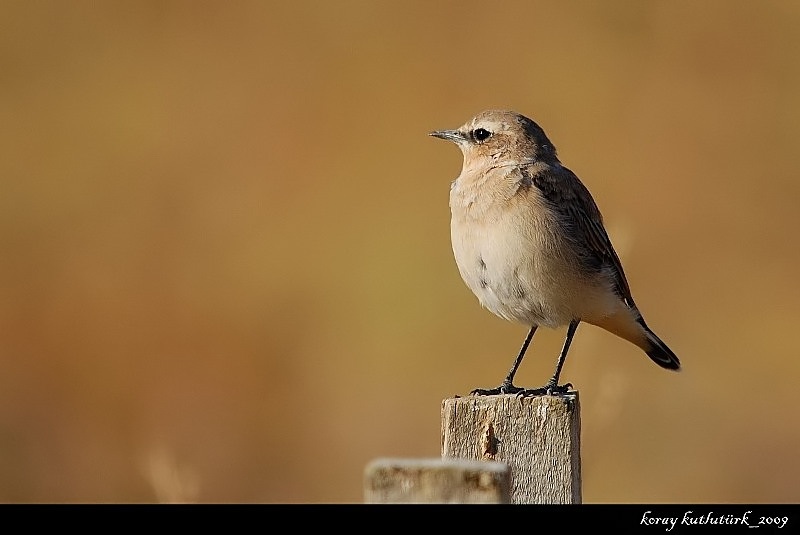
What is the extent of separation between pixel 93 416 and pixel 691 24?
8255mm

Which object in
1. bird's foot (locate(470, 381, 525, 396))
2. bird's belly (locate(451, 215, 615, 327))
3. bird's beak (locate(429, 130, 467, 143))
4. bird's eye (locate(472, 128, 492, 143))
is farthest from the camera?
bird's beak (locate(429, 130, 467, 143))

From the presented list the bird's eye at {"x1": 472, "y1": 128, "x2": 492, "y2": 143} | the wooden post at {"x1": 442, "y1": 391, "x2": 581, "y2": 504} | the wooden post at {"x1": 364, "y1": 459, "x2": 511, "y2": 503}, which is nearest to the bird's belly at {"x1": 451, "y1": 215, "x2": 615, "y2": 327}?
the bird's eye at {"x1": 472, "y1": 128, "x2": 492, "y2": 143}

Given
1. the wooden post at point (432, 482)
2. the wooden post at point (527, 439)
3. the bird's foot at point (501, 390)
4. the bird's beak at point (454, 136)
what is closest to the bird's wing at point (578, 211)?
the bird's beak at point (454, 136)

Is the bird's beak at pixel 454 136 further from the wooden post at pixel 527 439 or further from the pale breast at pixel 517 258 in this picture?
the wooden post at pixel 527 439

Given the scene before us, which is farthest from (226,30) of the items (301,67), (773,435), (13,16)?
(773,435)

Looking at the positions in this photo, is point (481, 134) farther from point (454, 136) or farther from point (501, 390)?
point (501, 390)

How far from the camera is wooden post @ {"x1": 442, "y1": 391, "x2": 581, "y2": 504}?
4.57 m

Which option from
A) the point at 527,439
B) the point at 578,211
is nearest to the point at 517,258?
the point at 578,211

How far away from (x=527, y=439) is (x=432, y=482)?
1.37m

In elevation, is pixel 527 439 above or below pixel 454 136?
below

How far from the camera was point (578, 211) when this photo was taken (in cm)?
728

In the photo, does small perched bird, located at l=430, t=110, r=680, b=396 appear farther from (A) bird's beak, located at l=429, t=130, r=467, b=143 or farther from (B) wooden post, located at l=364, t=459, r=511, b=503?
(B) wooden post, located at l=364, t=459, r=511, b=503

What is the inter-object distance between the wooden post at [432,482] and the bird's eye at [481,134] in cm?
444

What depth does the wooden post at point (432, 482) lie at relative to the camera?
10.9 feet
